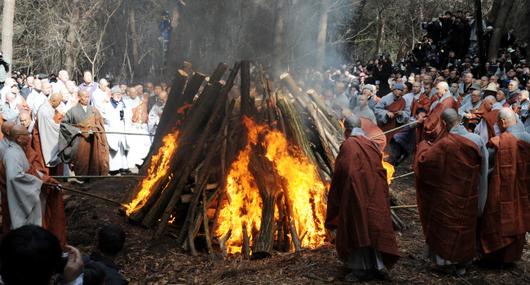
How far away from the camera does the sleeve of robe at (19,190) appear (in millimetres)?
7066

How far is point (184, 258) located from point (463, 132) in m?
4.50

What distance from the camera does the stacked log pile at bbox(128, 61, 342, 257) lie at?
27.7 ft

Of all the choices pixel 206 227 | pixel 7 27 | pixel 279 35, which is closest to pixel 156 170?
pixel 206 227

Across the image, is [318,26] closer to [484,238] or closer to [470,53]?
[470,53]

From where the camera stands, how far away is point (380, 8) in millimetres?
37344

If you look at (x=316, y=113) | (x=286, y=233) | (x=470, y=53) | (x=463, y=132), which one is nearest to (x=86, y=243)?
(x=286, y=233)

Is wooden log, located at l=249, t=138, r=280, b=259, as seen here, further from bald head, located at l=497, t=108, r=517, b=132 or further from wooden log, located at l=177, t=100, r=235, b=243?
bald head, located at l=497, t=108, r=517, b=132

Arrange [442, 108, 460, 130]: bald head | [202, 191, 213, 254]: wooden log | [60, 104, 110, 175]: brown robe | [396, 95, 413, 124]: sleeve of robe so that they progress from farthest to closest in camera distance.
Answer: [396, 95, 413, 124]: sleeve of robe, [60, 104, 110, 175]: brown robe, [202, 191, 213, 254]: wooden log, [442, 108, 460, 130]: bald head

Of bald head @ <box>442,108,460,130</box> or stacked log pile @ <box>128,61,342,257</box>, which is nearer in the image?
bald head @ <box>442,108,460,130</box>

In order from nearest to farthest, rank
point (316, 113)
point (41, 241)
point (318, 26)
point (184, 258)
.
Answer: point (41, 241)
point (184, 258)
point (316, 113)
point (318, 26)

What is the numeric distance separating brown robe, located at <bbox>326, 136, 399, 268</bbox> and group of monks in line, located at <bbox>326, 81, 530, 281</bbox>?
0.5 inches

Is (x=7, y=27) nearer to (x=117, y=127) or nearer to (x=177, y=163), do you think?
(x=117, y=127)

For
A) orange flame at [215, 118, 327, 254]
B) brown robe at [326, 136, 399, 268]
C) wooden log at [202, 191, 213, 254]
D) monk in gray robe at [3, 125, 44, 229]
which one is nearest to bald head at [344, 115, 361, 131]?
brown robe at [326, 136, 399, 268]

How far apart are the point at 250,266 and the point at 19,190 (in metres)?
3.36
